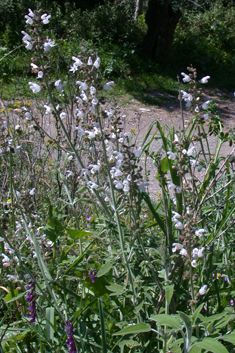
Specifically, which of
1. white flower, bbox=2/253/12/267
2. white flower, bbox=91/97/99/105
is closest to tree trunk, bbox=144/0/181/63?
white flower, bbox=91/97/99/105

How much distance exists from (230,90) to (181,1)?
3193 mm

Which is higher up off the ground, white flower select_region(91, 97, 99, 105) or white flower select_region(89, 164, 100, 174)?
white flower select_region(91, 97, 99, 105)

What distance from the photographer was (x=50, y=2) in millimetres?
13859

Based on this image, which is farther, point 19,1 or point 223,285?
point 19,1

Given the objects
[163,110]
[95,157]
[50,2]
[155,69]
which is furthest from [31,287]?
[50,2]

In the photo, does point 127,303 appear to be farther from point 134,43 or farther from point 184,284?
point 134,43

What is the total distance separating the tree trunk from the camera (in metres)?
11.5

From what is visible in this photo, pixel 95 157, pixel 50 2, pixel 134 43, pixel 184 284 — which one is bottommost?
pixel 184 284

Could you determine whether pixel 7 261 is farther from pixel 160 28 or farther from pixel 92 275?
pixel 160 28

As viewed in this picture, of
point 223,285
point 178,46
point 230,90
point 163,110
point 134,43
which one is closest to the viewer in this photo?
point 223,285

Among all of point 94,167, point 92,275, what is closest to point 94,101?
point 94,167

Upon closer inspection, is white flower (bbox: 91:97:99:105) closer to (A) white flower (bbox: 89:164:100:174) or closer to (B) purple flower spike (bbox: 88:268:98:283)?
(A) white flower (bbox: 89:164:100:174)

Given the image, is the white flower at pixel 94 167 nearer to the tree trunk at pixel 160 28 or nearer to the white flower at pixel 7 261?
the white flower at pixel 7 261

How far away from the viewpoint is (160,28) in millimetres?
11719
